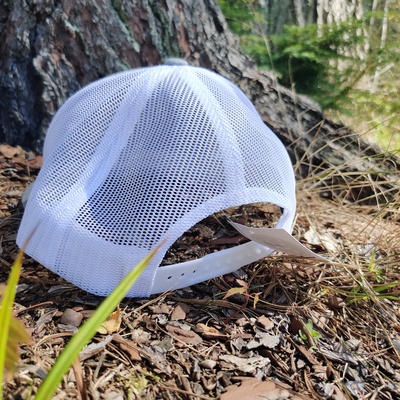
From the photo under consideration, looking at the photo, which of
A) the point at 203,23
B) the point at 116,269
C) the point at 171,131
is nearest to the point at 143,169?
the point at 171,131

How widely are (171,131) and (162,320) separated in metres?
0.56

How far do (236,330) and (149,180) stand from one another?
506 millimetres

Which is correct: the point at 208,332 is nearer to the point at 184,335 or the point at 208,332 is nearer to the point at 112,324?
the point at 184,335

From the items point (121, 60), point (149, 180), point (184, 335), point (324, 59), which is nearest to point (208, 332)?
point (184, 335)

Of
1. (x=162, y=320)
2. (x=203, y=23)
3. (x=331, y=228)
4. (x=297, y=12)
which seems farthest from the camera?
(x=297, y=12)

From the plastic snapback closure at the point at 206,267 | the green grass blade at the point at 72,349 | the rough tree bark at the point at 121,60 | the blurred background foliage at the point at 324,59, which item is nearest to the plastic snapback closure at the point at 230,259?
the plastic snapback closure at the point at 206,267

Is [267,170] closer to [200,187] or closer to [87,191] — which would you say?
[200,187]

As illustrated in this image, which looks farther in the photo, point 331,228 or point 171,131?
point 331,228

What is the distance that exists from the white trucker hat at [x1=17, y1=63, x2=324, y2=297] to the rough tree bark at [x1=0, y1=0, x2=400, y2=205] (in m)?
0.64

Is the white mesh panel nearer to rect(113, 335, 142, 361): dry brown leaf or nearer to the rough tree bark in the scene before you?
rect(113, 335, 142, 361): dry brown leaf

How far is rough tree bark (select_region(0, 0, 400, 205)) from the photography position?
6.69 ft

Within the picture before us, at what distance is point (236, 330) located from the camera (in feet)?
4.23

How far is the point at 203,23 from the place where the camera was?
7.50 ft

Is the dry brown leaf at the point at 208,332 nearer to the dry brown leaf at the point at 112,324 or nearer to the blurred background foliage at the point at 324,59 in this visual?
the dry brown leaf at the point at 112,324
